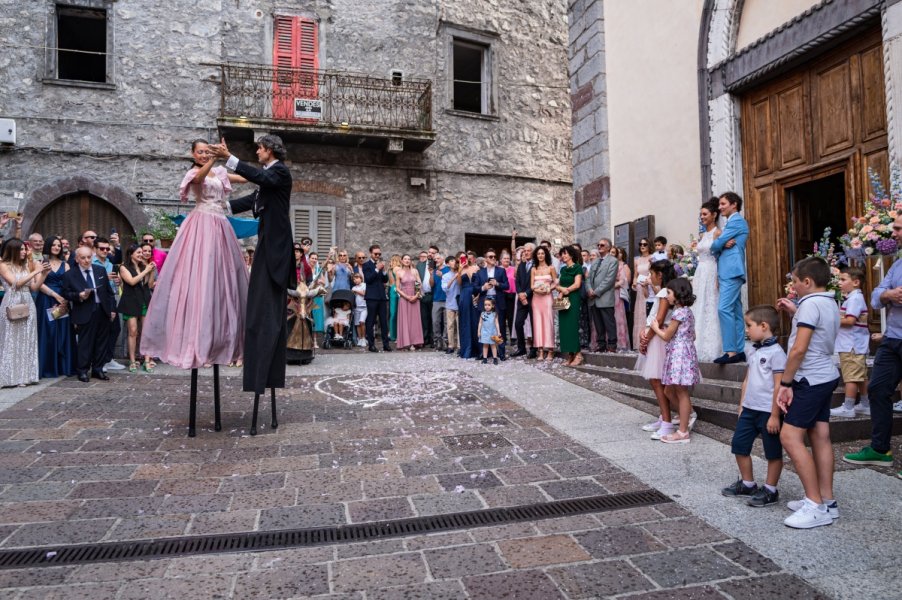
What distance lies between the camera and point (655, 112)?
9688 mm

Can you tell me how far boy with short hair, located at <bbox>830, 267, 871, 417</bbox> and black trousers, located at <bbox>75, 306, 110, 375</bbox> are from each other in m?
7.67

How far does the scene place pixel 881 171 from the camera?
6.57m

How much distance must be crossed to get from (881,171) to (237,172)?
599 cm

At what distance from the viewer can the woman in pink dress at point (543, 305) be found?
32.2 feet

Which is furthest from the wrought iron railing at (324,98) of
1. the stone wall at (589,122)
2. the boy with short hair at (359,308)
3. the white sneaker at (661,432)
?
the white sneaker at (661,432)

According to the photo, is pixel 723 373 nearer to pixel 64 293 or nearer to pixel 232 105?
pixel 64 293

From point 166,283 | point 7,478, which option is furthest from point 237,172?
point 7,478

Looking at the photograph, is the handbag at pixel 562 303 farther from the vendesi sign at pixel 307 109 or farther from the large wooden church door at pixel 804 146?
the vendesi sign at pixel 307 109

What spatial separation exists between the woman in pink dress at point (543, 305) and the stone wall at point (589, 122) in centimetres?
160

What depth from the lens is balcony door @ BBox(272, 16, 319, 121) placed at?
51.3 ft

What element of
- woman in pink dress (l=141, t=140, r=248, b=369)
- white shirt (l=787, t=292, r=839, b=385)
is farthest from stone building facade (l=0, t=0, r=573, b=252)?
white shirt (l=787, t=292, r=839, b=385)

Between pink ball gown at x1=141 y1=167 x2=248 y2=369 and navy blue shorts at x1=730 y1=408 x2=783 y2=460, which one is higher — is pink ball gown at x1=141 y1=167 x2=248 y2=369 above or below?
above

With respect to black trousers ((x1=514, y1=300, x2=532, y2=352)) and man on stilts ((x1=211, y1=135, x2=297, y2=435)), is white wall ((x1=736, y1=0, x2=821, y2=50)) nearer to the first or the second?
black trousers ((x1=514, y1=300, x2=532, y2=352))

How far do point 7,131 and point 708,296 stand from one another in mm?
14126
